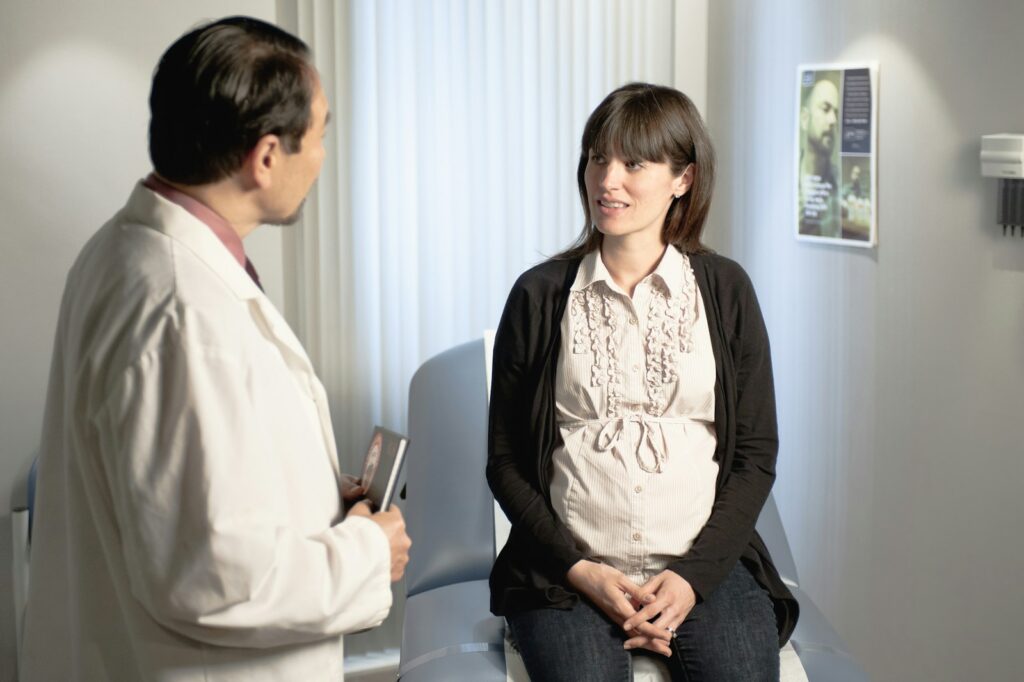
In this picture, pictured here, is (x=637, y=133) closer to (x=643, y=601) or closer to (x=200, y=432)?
(x=643, y=601)

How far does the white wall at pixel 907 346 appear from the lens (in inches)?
92.6

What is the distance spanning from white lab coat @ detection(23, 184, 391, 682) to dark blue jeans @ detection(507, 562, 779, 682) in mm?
724

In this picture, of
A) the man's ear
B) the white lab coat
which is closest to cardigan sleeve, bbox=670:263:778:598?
the white lab coat

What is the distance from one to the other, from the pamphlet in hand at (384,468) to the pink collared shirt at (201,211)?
0.31 metres

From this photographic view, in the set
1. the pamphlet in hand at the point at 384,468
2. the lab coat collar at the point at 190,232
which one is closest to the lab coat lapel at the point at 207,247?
the lab coat collar at the point at 190,232

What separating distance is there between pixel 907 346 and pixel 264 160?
185 centimetres

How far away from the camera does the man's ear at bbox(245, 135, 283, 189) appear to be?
3.82ft

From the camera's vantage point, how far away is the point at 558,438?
2.13 metres

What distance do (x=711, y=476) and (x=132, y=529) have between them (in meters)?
1.21

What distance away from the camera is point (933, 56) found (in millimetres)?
2479

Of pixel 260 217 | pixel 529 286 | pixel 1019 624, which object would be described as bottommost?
pixel 1019 624

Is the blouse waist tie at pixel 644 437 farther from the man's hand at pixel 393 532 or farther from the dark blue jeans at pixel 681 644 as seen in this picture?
the man's hand at pixel 393 532

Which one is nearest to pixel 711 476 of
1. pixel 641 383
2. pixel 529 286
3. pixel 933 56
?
pixel 641 383

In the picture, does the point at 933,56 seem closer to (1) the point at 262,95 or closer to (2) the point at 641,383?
(2) the point at 641,383
